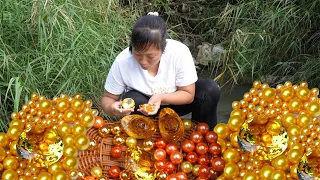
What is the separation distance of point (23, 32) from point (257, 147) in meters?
1.33

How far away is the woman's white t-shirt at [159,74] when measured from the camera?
190 centimetres

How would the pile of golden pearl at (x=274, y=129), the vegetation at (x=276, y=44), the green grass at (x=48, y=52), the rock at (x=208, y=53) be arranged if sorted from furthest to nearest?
the rock at (x=208, y=53) → the vegetation at (x=276, y=44) → the green grass at (x=48, y=52) → the pile of golden pearl at (x=274, y=129)

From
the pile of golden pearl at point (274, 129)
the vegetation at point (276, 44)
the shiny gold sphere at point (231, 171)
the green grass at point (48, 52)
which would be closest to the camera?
the pile of golden pearl at point (274, 129)

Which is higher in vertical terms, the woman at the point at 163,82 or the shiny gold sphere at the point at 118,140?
the woman at the point at 163,82

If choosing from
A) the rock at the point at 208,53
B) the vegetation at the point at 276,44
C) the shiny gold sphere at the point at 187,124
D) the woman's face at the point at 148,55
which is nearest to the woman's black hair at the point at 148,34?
the woman's face at the point at 148,55

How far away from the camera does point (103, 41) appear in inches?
102

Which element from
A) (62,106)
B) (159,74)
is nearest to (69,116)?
(62,106)

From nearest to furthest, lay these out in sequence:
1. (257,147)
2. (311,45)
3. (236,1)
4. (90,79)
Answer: (257,147) → (90,79) → (311,45) → (236,1)

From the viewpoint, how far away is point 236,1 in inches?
146

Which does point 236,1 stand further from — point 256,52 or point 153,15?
point 153,15

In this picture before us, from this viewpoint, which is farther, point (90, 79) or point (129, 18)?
point (129, 18)

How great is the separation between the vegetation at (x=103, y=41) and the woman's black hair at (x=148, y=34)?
525mm

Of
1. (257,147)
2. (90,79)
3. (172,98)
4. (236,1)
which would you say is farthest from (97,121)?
(236,1)

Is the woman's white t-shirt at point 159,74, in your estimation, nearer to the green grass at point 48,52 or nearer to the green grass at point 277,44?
the green grass at point 48,52
